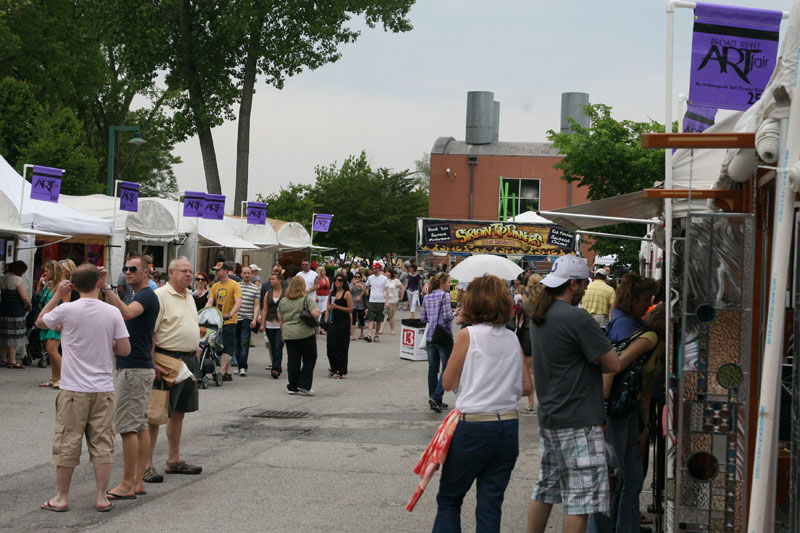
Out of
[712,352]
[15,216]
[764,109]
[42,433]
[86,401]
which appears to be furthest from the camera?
[15,216]

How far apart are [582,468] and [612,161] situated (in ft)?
66.4

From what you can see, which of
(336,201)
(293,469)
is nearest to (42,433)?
(293,469)

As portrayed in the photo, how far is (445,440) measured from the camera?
202 inches

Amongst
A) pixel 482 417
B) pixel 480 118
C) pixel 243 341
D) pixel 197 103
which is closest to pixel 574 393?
pixel 482 417

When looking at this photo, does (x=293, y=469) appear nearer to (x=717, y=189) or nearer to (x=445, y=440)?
(x=445, y=440)

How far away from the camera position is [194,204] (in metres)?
23.4

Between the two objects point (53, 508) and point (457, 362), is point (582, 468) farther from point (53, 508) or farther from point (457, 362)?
point (53, 508)

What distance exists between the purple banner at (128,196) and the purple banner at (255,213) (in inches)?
310

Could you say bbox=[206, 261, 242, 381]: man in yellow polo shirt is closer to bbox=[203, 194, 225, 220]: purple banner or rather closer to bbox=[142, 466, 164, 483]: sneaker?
bbox=[142, 466, 164, 483]: sneaker

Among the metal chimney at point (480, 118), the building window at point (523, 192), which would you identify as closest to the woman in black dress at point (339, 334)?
the building window at point (523, 192)

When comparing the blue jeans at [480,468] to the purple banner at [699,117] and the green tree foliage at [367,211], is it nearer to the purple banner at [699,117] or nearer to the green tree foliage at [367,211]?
the purple banner at [699,117]

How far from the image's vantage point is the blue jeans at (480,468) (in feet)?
16.9

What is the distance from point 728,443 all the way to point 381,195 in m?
59.9

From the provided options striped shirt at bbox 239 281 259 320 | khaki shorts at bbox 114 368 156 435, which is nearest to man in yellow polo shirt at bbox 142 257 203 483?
khaki shorts at bbox 114 368 156 435
